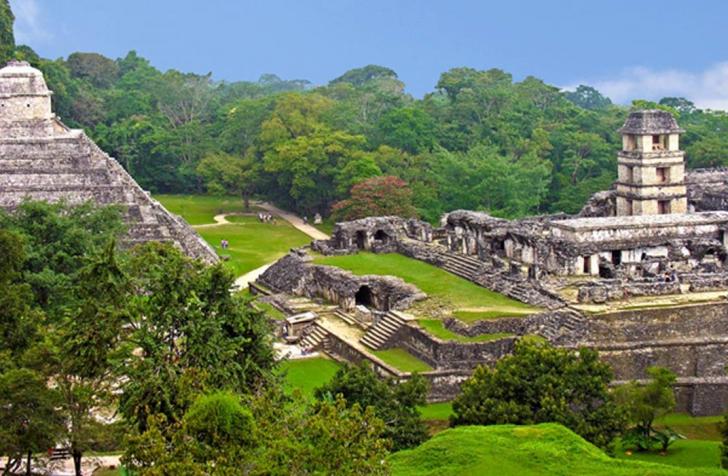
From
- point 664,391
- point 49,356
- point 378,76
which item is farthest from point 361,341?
point 378,76

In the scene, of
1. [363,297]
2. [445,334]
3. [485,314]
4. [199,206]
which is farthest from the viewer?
[199,206]

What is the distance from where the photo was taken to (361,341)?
37750 mm

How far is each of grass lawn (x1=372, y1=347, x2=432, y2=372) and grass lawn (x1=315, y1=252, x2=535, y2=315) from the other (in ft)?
Answer: 8.15

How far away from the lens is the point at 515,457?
24.2 metres

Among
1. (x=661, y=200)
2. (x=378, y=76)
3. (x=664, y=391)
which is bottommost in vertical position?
(x=664, y=391)

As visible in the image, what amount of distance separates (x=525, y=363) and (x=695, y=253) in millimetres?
13326

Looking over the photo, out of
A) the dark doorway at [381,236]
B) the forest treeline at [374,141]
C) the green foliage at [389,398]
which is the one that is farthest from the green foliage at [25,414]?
the forest treeline at [374,141]

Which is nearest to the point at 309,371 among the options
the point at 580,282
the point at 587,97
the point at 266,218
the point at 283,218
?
the point at 580,282

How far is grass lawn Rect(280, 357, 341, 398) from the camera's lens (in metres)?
35.1

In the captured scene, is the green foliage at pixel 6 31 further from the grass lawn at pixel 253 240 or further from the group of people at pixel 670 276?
the group of people at pixel 670 276

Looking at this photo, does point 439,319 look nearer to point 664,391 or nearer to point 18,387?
point 664,391

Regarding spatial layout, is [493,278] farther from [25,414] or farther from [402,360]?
[25,414]

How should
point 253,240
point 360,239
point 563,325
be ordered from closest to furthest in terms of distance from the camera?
1. point 563,325
2. point 360,239
3. point 253,240

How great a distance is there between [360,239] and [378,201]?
273 inches
